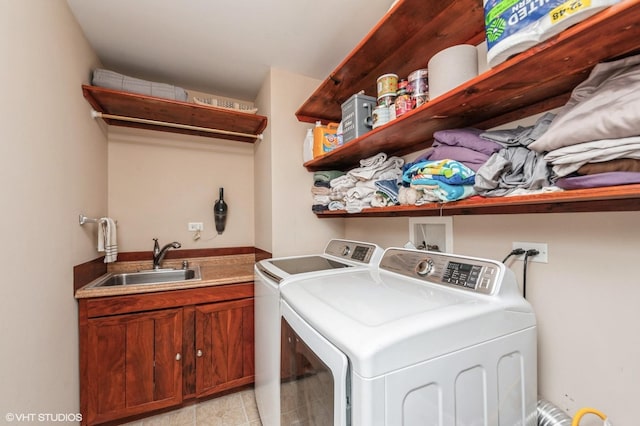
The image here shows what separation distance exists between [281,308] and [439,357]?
0.69 metres

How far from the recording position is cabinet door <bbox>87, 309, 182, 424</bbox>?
1558mm

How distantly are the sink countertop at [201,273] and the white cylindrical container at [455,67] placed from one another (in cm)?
171

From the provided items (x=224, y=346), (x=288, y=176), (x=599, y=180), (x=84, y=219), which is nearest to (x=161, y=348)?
(x=224, y=346)

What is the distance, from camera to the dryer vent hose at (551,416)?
897 millimetres

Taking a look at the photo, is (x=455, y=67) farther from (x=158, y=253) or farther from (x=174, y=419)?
(x=174, y=419)

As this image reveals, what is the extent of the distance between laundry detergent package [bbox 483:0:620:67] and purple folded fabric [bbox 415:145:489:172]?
0.34m

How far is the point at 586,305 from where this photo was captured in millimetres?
893

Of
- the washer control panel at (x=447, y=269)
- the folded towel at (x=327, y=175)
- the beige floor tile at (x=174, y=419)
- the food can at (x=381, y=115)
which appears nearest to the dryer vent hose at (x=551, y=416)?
the washer control panel at (x=447, y=269)

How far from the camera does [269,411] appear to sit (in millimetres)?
1376

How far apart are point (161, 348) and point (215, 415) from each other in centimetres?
59

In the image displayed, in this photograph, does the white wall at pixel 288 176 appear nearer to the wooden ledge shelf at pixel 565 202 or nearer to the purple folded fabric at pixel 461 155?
the wooden ledge shelf at pixel 565 202

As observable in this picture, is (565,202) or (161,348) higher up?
(565,202)

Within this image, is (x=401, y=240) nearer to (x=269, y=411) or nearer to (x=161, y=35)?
(x=269, y=411)

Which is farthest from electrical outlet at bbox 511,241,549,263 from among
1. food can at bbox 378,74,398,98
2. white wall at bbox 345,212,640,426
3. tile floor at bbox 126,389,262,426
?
tile floor at bbox 126,389,262,426
